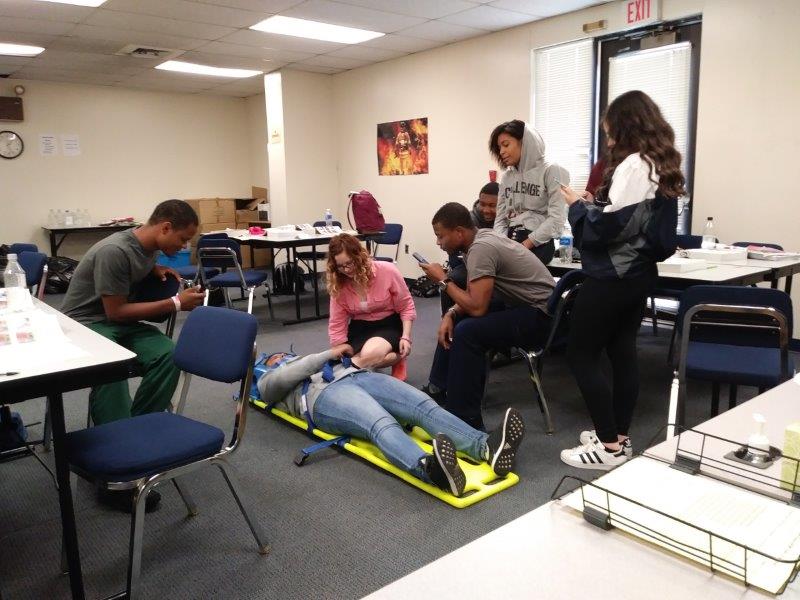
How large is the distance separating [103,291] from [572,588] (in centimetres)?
226

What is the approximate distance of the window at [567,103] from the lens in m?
5.37

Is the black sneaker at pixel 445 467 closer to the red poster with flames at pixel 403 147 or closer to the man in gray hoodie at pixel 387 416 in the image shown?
the man in gray hoodie at pixel 387 416

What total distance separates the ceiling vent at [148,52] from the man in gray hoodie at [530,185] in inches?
168

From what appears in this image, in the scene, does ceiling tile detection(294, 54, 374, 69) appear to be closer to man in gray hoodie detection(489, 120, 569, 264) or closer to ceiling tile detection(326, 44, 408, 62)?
ceiling tile detection(326, 44, 408, 62)

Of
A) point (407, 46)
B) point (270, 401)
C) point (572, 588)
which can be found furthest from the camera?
point (407, 46)

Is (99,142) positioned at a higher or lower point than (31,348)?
higher

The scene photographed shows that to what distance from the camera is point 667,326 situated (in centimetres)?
497

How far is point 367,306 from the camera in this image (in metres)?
3.15

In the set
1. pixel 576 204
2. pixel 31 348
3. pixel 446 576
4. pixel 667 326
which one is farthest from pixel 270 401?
pixel 667 326

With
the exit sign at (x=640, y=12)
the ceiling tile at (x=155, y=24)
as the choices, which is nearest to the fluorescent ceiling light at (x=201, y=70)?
the ceiling tile at (x=155, y=24)

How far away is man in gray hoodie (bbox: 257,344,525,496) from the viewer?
7.60ft

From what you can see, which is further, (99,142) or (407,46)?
(99,142)

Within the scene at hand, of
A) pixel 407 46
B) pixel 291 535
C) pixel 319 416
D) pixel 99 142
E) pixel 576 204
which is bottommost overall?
pixel 291 535

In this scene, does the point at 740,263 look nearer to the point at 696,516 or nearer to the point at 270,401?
the point at 270,401
